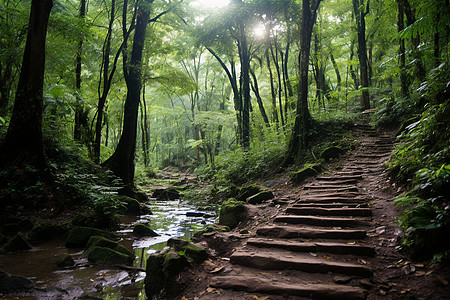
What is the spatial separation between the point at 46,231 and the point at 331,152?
27.2ft

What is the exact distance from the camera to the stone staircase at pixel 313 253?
8.89 feet

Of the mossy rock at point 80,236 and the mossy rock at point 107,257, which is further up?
the mossy rock at point 80,236

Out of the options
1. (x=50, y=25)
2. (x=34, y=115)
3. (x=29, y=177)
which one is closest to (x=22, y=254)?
(x=29, y=177)

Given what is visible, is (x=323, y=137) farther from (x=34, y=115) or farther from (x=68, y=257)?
(x=34, y=115)

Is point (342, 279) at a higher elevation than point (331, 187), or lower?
lower

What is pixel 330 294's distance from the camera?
249 cm

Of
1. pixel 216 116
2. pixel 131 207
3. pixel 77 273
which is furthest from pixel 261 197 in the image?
pixel 216 116

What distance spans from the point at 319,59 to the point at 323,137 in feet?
22.4

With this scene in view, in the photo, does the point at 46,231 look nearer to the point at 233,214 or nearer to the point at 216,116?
the point at 233,214

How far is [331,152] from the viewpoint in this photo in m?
8.30

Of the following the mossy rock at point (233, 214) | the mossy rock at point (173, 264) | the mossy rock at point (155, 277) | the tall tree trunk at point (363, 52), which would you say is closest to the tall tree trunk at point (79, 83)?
the mossy rock at point (233, 214)

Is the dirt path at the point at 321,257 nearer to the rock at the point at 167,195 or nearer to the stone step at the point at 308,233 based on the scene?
the stone step at the point at 308,233

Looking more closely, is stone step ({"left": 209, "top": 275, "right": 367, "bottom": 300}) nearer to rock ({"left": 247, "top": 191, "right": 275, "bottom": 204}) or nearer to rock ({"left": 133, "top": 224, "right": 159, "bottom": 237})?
rock ({"left": 247, "top": 191, "right": 275, "bottom": 204})

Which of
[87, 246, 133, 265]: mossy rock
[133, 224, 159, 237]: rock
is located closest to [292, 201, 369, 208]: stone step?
[87, 246, 133, 265]: mossy rock
